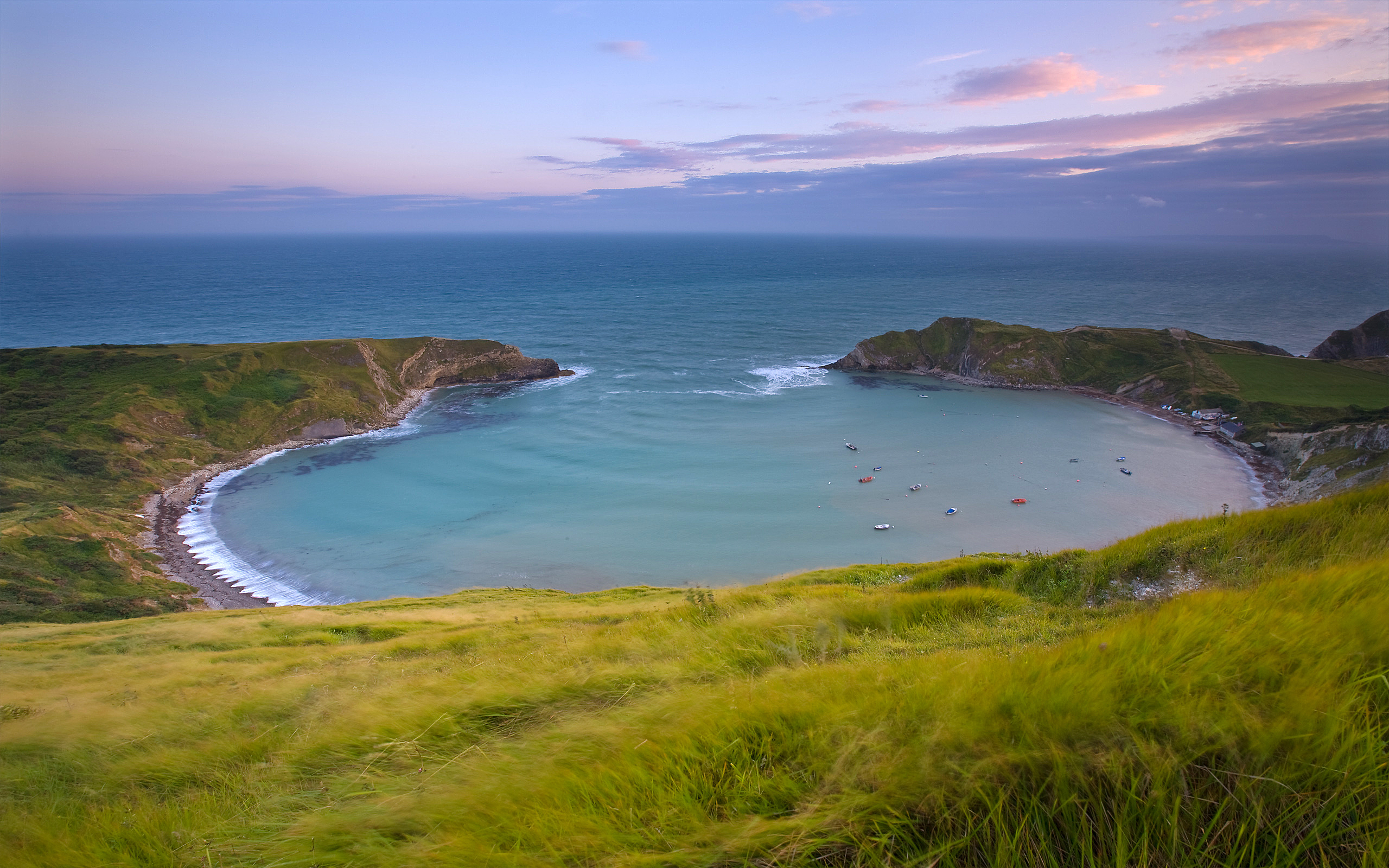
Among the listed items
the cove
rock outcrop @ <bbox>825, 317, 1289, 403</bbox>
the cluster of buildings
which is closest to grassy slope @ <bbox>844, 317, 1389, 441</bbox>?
rock outcrop @ <bbox>825, 317, 1289, 403</bbox>

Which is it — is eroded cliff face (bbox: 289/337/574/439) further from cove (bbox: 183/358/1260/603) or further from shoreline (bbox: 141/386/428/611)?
cove (bbox: 183/358/1260/603)

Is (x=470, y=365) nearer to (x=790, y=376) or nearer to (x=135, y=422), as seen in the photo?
(x=135, y=422)

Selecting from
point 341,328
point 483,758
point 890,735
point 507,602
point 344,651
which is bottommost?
point 507,602

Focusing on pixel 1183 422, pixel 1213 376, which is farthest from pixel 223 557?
pixel 1213 376

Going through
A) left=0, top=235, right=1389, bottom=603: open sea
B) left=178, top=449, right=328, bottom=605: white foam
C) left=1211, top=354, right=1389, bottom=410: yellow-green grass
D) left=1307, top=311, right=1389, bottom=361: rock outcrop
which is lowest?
left=178, top=449, right=328, bottom=605: white foam

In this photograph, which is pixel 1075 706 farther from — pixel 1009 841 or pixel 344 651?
pixel 344 651

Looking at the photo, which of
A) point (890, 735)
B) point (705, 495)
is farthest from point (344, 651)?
point (705, 495)
